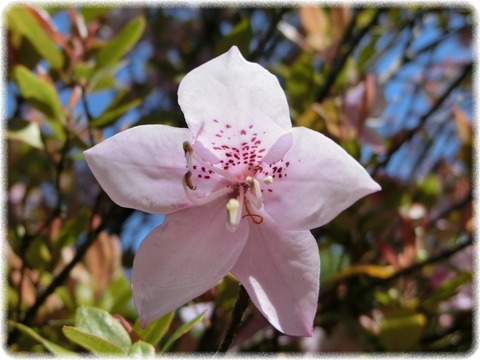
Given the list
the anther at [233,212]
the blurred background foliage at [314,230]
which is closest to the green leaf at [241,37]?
the blurred background foliage at [314,230]

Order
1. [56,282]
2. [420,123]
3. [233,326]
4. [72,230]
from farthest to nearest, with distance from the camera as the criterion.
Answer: [420,123]
[72,230]
[56,282]
[233,326]

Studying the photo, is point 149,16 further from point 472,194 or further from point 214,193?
point 214,193

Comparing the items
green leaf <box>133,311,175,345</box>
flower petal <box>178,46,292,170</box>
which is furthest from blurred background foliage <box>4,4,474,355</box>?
flower petal <box>178,46,292,170</box>

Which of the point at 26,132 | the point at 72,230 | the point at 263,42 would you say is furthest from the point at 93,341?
the point at 263,42

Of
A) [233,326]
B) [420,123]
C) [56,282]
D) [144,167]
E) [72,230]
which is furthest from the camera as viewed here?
[420,123]

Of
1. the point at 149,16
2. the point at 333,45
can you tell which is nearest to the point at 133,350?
the point at 333,45

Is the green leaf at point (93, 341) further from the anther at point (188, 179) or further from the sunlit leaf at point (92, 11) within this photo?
the sunlit leaf at point (92, 11)

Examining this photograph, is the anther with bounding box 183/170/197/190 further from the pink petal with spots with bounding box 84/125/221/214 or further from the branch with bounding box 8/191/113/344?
the branch with bounding box 8/191/113/344

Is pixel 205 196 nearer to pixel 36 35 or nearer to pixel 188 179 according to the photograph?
pixel 188 179
